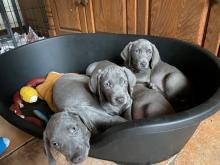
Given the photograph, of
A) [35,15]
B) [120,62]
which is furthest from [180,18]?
[35,15]

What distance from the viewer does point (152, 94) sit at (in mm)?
1027

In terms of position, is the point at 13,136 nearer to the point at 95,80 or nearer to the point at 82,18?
the point at 95,80

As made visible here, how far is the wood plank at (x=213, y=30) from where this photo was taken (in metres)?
1.18

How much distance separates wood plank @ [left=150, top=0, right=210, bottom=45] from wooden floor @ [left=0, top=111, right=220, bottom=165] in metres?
0.57

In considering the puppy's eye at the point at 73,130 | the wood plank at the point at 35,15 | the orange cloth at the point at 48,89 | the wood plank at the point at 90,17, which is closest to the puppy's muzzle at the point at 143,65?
the orange cloth at the point at 48,89

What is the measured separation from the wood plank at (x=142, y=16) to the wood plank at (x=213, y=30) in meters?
0.42

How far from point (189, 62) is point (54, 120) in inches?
32.0

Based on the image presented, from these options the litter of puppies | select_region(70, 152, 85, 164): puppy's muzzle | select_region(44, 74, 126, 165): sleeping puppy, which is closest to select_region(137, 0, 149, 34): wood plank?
the litter of puppies

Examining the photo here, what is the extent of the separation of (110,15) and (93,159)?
1124 mm

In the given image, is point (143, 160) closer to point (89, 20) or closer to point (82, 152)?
point (82, 152)

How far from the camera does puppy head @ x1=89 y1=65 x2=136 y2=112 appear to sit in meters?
0.90

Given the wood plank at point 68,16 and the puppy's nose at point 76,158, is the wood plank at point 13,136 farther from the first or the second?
the wood plank at point 68,16

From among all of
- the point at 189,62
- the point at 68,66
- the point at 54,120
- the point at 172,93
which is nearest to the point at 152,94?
the point at 172,93

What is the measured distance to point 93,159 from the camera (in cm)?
98
